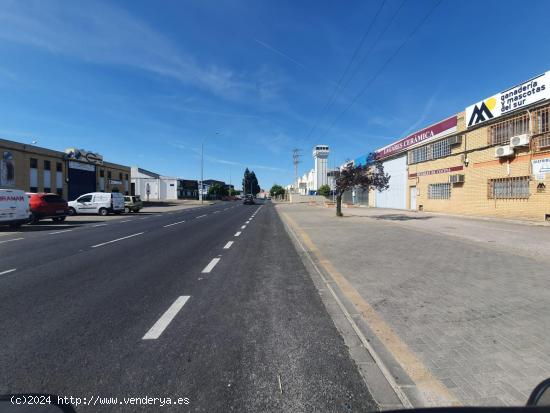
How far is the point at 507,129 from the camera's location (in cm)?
1783

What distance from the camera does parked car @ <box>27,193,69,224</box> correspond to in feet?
60.4

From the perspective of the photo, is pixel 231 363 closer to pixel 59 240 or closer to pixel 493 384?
pixel 493 384

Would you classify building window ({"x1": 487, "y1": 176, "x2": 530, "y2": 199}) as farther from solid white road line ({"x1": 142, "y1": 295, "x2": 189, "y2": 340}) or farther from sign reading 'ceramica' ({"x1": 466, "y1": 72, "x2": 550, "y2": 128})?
solid white road line ({"x1": 142, "y1": 295, "x2": 189, "y2": 340})

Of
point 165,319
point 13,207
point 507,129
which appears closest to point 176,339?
point 165,319

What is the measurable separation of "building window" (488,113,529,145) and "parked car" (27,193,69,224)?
94.3ft

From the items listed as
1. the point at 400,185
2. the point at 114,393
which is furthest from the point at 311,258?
the point at 400,185

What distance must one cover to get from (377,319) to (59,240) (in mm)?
12529

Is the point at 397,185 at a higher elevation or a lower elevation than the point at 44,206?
higher

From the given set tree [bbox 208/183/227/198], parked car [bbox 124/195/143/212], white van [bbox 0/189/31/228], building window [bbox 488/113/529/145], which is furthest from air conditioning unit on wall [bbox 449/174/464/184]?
tree [bbox 208/183/227/198]

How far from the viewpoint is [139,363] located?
292 cm

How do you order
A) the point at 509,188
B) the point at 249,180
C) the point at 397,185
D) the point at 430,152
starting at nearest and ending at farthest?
the point at 509,188 → the point at 430,152 → the point at 397,185 → the point at 249,180

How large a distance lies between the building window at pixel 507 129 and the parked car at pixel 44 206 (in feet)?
94.3

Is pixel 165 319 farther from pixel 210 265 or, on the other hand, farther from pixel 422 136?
pixel 422 136

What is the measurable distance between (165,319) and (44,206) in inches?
777
